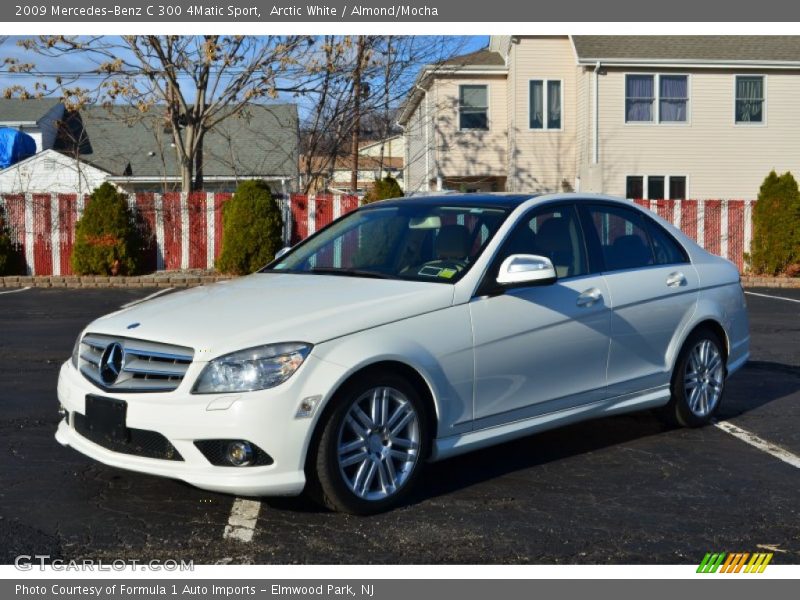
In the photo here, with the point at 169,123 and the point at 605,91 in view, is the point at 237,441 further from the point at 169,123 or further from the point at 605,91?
the point at 605,91

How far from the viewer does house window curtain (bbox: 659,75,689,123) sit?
96.8 ft

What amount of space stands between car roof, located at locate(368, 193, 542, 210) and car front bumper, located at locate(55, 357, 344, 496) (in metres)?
1.88

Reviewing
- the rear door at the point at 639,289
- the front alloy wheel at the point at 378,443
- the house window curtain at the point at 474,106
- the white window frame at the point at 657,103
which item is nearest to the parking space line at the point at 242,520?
the front alloy wheel at the point at 378,443

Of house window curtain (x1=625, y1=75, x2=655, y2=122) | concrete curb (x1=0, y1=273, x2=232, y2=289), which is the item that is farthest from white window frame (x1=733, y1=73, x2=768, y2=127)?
concrete curb (x1=0, y1=273, x2=232, y2=289)

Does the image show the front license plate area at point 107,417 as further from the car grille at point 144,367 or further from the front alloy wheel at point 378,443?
the front alloy wheel at point 378,443

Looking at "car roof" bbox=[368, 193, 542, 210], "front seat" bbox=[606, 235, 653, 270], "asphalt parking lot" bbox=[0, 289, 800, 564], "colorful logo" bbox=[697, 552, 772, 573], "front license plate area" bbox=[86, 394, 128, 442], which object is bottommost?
"colorful logo" bbox=[697, 552, 772, 573]

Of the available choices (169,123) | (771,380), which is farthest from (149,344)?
(169,123)

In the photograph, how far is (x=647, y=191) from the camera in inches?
1180

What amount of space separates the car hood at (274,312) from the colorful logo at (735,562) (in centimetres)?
180

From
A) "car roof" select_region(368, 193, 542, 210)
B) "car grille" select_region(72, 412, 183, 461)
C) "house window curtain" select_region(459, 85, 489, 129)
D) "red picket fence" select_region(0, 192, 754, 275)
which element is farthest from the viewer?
"house window curtain" select_region(459, 85, 489, 129)

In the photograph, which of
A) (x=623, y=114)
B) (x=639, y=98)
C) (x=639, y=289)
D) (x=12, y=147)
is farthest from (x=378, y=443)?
(x=12, y=147)

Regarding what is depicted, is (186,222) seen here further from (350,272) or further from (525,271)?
(525,271)

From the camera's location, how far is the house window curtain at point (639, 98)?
2942 centimetres

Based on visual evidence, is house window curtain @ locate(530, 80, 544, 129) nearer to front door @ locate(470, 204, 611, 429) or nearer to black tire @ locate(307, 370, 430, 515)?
front door @ locate(470, 204, 611, 429)
